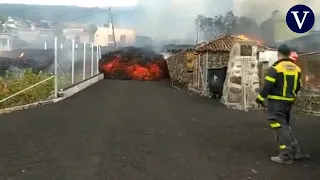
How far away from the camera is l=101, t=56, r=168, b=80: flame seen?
29844 millimetres

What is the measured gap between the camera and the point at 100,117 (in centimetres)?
987

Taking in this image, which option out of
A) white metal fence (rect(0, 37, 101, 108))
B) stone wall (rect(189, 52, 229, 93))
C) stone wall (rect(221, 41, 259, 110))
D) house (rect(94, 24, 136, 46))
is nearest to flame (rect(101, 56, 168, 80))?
stone wall (rect(189, 52, 229, 93))

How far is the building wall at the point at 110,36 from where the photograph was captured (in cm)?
4447

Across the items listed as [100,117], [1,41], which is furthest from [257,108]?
[1,41]

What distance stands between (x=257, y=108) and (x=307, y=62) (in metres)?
1.59

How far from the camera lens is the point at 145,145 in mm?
6719

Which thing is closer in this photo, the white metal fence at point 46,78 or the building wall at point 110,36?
the white metal fence at point 46,78

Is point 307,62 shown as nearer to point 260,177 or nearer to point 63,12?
point 260,177

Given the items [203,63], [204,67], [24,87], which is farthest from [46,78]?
[203,63]

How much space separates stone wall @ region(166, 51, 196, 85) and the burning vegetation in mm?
2678

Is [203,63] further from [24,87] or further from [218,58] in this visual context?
[24,87]

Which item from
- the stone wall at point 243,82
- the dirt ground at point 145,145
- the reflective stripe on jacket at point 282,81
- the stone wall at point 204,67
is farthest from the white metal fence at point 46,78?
the reflective stripe on jacket at point 282,81
